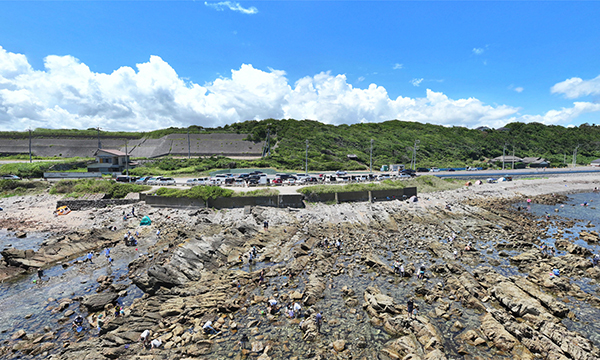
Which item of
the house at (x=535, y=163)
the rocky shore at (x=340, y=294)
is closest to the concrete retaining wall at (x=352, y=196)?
the rocky shore at (x=340, y=294)

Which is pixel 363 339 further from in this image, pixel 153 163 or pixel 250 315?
pixel 153 163

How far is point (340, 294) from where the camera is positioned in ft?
55.9

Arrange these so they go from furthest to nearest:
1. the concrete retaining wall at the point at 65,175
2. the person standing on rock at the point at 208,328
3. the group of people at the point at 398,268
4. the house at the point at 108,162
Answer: the house at the point at 108,162 → the concrete retaining wall at the point at 65,175 → the group of people at the point at 398,268 → the person standing on rock at the point at 208,328

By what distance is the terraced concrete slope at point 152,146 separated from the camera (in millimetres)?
82062

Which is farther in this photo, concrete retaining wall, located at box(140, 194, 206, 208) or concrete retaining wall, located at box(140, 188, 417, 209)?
concrete retaining wall, located at box(140, 194, 206, 208)

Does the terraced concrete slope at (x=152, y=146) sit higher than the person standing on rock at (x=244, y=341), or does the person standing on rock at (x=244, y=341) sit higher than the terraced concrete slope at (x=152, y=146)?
the terraced concrete slope at (x=152, y=146)

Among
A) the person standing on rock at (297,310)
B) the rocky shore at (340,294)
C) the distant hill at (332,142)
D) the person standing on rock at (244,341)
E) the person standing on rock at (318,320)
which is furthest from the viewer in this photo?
the distant hill at (332,142)

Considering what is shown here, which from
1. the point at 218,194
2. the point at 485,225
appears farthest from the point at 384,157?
the point at 218,194

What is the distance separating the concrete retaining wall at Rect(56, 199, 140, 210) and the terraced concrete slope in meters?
47.2

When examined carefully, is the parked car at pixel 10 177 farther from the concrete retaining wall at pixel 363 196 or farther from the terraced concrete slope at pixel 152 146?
the concrete retaining wall at pixel 363 196

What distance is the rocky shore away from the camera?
1246 cm

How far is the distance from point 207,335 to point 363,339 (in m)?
7.69

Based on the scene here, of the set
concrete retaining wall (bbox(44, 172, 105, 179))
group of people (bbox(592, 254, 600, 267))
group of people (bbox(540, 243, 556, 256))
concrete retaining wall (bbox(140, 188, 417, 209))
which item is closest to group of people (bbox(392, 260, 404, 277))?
group of people (bbox(540, 243, 556, 256))

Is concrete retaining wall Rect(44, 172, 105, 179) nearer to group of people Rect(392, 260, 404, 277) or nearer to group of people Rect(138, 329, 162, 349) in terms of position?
group of people Rect(138, 329, 162, 349)
